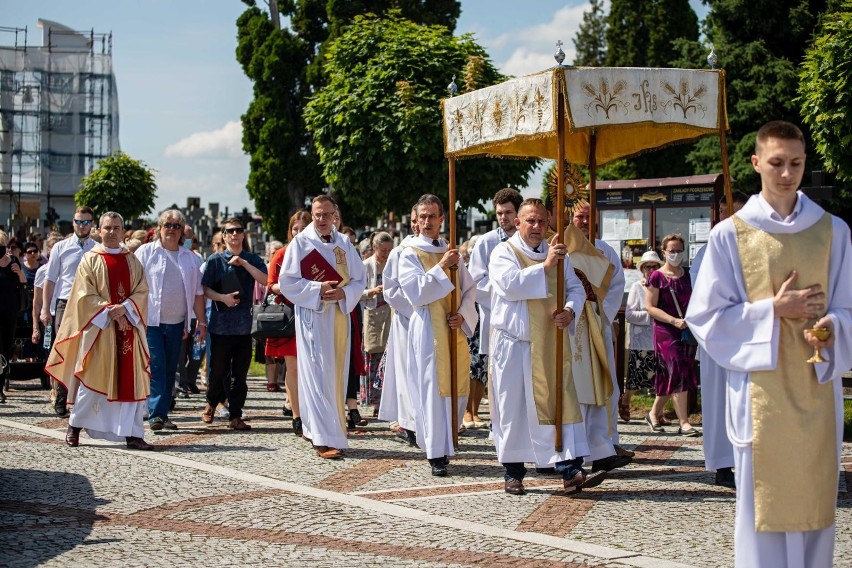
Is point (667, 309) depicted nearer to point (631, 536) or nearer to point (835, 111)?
point (631, 536)

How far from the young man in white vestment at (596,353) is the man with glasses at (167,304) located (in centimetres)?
422

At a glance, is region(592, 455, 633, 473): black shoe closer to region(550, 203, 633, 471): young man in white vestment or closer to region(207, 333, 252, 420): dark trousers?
region(550, 203, 633, 471): young man in white vestment

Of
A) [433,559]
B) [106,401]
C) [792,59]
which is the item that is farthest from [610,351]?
[792,59]

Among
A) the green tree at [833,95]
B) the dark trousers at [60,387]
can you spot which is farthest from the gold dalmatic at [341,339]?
the green tree at [833,95]

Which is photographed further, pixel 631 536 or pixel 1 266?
pixel 1 266

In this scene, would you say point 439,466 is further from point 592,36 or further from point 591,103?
point 592,36

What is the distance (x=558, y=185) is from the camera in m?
8.44

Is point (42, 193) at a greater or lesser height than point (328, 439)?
greater

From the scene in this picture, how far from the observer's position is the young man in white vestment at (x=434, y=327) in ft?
29.0

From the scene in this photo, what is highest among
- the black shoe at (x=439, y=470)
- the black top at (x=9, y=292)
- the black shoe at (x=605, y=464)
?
the black top at (x=9, y=292)

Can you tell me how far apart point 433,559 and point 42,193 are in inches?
3007

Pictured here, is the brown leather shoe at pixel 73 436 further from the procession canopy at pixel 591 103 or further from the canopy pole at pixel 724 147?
the canopy pole at pixel 724 147

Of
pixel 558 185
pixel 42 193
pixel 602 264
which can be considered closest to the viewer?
pixel 558 185

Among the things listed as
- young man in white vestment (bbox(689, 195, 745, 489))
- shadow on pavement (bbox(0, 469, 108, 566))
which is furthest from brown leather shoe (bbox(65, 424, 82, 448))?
young man in white vestment (bbox(689, 195, 745, 489))
